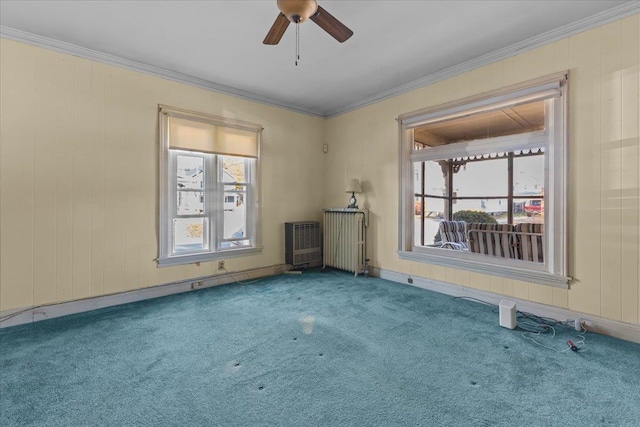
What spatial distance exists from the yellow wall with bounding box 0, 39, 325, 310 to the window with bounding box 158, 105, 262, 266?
0.15 metres

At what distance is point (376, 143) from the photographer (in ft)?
15.2

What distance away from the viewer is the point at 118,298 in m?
3.41

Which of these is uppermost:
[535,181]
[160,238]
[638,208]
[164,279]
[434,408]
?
[535,181]

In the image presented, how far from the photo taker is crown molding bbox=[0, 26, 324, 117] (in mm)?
2873

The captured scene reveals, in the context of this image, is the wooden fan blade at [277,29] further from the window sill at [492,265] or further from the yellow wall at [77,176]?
the window sill at [492,265]

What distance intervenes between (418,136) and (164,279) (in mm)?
3979

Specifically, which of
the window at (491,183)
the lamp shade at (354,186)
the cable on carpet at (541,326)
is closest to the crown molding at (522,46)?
the window at (491,183)

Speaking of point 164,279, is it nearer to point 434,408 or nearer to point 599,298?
point 434,408

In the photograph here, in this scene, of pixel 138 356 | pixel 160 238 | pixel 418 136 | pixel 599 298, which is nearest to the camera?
pixel 138 356

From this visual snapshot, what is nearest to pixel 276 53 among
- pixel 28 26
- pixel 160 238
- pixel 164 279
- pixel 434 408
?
pixel 28 26

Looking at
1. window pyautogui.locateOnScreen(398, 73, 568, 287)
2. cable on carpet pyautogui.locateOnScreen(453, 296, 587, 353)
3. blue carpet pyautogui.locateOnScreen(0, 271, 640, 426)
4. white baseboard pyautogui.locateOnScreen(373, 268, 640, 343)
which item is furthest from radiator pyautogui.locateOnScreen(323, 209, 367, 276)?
cable on carpet pyautogui.locateOnScreen(453, 296, 587, 353)

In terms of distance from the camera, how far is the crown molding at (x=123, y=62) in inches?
113

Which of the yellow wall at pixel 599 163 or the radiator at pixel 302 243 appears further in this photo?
the radiator at pixel 302 243

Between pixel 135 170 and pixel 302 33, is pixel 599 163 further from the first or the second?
pixel 135 170
